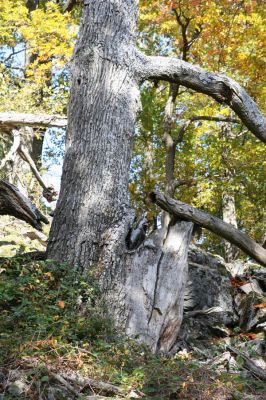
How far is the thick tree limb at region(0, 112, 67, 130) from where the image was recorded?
7.98m

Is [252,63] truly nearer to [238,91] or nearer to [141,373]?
[238,91]

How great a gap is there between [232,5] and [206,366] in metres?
12.4

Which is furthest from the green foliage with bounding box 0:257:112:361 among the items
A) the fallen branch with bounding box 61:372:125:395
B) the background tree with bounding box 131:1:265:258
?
the background tree with bounding box 131:1:265:258

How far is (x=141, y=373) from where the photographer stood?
3.94 meters

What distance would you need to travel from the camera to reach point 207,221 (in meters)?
6.96

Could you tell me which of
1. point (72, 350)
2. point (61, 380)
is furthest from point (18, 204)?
point (61, 380)

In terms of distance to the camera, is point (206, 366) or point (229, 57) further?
point (229, 57)

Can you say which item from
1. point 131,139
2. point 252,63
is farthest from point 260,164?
point 131,139

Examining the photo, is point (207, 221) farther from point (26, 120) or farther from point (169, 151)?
point (169, 151)

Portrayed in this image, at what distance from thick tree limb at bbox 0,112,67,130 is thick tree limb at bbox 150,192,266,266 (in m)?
2.37

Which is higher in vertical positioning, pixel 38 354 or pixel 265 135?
pixel 265 135

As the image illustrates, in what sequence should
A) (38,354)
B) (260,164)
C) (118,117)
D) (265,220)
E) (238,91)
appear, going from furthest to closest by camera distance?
(265,220) < (260,164) < (238,91) < (118,117) < (38,354)

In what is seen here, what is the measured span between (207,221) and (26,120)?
11.3 feet

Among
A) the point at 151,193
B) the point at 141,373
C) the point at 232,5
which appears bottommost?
the point at 141,373
